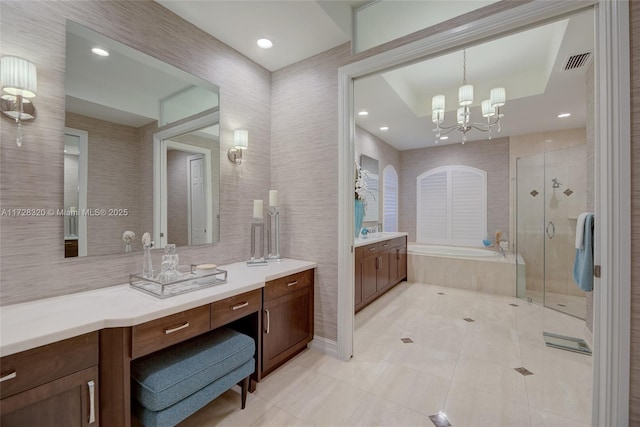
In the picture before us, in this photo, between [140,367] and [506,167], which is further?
[506,167]

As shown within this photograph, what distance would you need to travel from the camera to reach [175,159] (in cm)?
200

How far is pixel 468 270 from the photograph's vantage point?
4215 millimetres

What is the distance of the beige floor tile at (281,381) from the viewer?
6.05ft

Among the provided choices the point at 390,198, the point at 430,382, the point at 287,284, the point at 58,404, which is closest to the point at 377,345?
the point at 430,382

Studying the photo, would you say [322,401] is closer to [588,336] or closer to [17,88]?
[17,88]

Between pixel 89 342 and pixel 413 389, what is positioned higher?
pixel 89 342

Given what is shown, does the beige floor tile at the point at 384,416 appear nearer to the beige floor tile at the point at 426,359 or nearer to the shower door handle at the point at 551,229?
the beige floor tile at the point at 426,359

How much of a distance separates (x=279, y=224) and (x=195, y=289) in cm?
117

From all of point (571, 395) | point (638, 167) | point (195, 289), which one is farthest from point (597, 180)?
point (195, 289)

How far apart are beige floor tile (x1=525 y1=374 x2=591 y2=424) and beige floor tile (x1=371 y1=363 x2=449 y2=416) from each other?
58 cm

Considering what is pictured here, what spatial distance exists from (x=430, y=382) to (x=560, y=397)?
832 mm

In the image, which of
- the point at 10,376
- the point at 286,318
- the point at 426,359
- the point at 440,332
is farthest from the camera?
the point at 440,332

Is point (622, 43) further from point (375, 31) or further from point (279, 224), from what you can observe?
point (279, 224)

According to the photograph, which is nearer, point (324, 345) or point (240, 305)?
point (240, 305)
